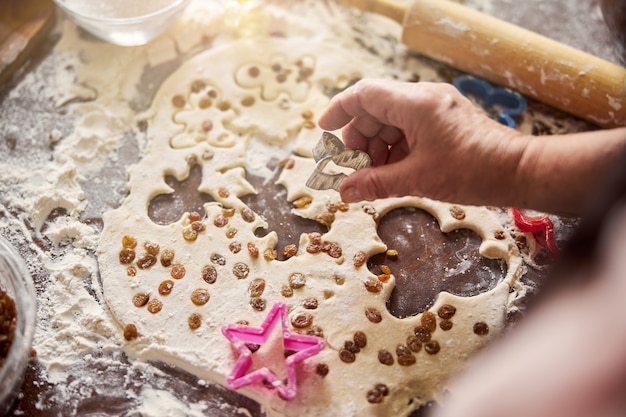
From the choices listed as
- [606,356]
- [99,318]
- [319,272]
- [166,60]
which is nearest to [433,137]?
[319,272]

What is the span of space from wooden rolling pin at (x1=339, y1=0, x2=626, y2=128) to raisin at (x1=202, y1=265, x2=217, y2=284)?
92 centimetres

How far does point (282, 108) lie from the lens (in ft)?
5.57

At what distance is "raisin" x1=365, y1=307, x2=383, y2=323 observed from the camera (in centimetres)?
133

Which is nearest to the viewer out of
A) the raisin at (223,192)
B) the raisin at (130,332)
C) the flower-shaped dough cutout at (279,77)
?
the raisin at (130,332)

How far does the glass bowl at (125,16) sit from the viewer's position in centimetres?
166

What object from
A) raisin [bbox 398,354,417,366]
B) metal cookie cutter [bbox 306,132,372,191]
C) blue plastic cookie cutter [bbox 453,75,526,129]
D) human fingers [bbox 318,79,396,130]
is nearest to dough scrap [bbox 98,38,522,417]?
raisin [bbox 398,354,417,366]

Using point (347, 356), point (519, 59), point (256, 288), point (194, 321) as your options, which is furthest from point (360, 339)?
point (519, 59)

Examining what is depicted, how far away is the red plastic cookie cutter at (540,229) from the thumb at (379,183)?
0.40 m

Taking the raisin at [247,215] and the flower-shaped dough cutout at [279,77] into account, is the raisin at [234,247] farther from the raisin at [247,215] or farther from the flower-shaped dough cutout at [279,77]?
the flower-shaped dough cutout at [279,77]

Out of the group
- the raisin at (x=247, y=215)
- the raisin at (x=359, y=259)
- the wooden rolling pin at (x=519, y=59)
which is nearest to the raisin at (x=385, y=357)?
the raisin at (x=359, y=259)

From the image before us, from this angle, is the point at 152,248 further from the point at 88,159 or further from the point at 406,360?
the point at 406,360

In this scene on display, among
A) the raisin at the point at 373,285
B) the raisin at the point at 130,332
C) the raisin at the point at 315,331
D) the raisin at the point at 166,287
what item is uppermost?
the raisin at the point at 373,285

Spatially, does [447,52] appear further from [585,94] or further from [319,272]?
[319,272]

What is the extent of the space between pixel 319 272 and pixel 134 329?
1.41 feet
